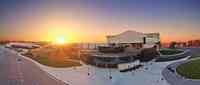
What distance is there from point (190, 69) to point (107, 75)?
826mm

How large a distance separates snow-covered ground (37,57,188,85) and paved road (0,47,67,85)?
0.24 ft

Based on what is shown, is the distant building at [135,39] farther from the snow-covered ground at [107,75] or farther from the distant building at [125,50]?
the snow-covered ground at [107,75]

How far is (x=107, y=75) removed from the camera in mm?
2615

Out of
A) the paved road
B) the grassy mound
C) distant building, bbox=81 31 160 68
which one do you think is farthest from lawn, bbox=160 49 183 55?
the paved road

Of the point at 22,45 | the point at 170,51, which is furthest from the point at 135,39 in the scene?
the point at 22,45

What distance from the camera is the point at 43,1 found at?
2.67 meters

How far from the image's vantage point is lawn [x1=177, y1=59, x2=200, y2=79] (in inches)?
99.3

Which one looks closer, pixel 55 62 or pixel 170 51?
pixel 170 51

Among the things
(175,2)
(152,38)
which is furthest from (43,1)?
(175,2)

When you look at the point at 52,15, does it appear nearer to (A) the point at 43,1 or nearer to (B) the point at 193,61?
(A) the point at 43,1

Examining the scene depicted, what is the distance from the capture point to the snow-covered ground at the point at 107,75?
2564 millimetres

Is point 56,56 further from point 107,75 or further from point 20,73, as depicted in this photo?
point 107,75

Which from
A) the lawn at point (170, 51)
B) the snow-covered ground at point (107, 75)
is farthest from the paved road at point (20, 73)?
the lawn at point (170, 51)

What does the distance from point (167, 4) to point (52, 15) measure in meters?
1.18
